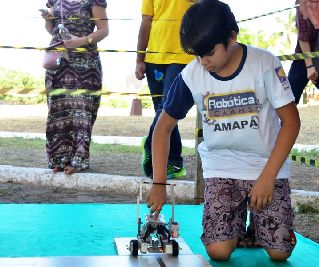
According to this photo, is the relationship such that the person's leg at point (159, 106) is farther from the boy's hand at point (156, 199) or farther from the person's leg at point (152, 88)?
the boy's hand at point (156, 199)

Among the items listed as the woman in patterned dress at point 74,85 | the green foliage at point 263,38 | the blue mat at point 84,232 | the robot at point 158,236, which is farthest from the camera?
the green foliage at point 263,38

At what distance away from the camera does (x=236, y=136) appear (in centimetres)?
285

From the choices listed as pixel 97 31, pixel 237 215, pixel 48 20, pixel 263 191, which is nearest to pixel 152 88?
pixel 97 31

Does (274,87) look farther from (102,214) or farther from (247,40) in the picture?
(247,40)

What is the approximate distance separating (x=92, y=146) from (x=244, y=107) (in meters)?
6.08

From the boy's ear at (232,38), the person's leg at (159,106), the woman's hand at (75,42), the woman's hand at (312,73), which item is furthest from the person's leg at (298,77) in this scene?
the boy's ear at (232,38)

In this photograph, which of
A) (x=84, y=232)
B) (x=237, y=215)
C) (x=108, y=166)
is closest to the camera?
(x=237, y=215)

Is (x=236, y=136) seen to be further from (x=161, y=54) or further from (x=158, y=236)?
(x=161, y=54)

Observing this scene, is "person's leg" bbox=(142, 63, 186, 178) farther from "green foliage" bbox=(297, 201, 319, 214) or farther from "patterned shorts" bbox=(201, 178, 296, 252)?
"patterned shorts" bbox=(201, 178, 296, 252)

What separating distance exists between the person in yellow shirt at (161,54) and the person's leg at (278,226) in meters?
1.59

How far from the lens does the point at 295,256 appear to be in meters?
2.99

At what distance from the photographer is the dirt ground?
4.93 metres

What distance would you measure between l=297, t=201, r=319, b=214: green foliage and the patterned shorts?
5.49 feet

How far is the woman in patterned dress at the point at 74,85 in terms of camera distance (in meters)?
5.05
